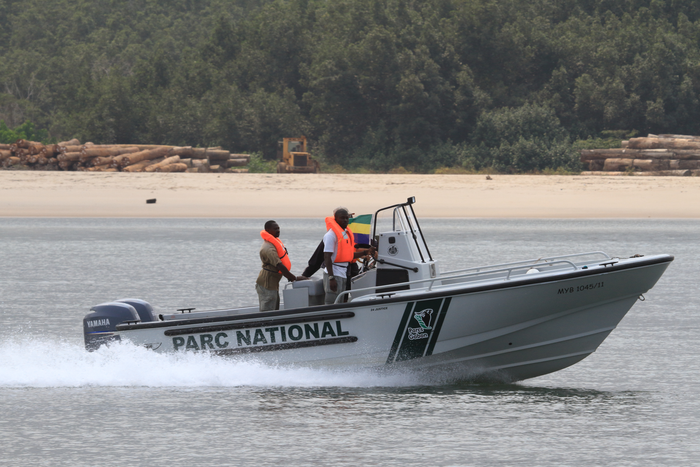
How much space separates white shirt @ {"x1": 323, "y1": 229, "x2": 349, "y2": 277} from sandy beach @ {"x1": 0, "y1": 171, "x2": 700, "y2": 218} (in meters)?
19.5

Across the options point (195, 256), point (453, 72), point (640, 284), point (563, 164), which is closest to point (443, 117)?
point (453, 72)

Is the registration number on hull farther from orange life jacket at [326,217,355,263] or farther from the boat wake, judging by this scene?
orange life jacket at [326,217,355,263]

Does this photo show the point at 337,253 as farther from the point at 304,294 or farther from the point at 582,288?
the point at 582,288

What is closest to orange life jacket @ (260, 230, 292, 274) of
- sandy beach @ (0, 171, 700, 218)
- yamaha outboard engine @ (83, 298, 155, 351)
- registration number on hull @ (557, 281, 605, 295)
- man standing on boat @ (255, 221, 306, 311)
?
man standing on boat @ (255, 221, 306, 311)

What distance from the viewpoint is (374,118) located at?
4488 cm

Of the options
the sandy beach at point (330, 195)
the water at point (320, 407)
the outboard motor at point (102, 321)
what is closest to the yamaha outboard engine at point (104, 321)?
the outboard motor at point (102, 321)

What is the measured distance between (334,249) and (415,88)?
34.0m

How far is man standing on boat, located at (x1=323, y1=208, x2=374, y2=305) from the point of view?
28.8 feet

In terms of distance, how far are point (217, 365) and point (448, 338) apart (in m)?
2.25

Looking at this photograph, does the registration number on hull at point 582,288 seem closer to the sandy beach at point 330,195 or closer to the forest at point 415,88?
Result: the sandy beach at point 330,195

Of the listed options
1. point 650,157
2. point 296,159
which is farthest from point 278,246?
point 650,157

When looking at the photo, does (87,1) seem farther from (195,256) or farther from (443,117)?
(195,256)

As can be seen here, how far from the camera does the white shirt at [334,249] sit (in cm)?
880

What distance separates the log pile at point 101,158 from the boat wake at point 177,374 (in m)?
29.2
